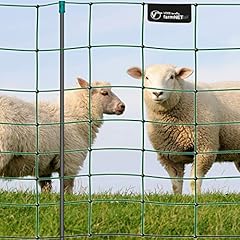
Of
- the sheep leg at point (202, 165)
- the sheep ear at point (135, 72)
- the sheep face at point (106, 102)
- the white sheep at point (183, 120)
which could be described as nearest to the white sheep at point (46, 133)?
the sheep face at point (106, 102)

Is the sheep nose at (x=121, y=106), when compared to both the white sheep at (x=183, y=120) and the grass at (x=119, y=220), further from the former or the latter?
the grass at (x=119, y=220)

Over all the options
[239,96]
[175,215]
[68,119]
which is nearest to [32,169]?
[68,119]

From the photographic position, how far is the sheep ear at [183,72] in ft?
38.4

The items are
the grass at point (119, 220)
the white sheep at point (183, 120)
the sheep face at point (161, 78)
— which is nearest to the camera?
the grass at point (119, 220)

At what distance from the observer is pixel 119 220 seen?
7840 millimetres

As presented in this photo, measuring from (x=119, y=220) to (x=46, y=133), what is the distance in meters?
3.96

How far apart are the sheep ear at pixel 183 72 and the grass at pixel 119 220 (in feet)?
11.4

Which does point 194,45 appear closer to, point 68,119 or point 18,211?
point 18,211

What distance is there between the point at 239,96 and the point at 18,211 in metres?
5.38

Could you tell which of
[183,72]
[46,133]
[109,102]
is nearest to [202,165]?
[183,72]

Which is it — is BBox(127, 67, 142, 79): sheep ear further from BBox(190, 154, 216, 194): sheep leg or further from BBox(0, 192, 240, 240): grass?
BBox(0, 192, 240, 240): grass

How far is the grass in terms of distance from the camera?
7.59m

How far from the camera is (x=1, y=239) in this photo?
750cm

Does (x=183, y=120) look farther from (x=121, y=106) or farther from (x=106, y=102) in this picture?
(x=106, y=102)
